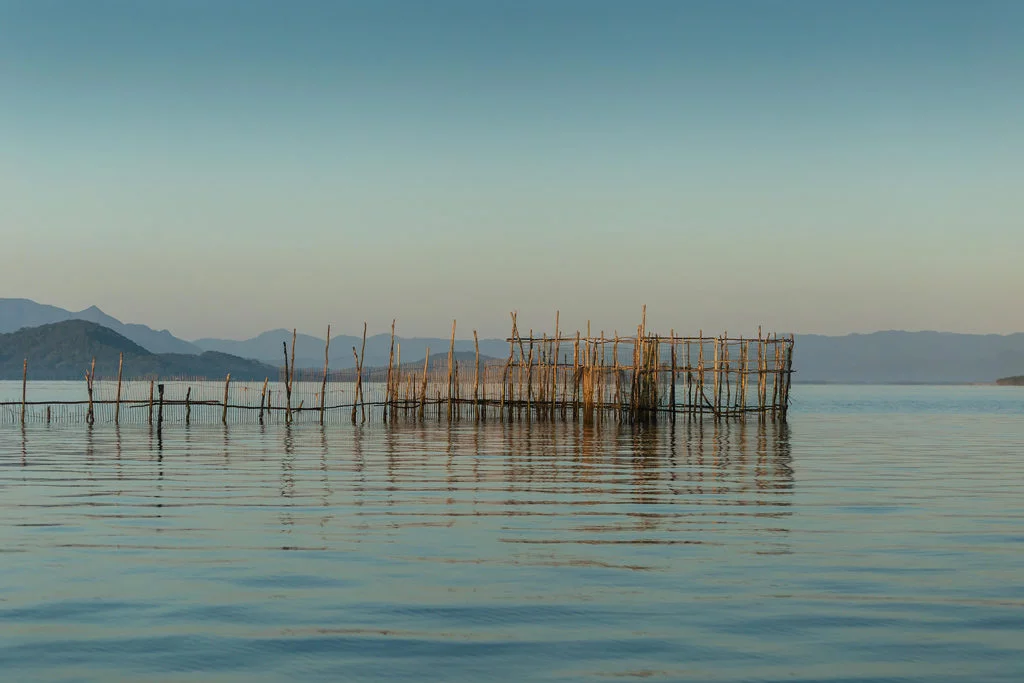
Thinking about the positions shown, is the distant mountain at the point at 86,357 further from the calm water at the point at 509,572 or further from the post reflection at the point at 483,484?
the calm water at the point at 509,572

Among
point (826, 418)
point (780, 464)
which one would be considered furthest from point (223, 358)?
point (780, 464)

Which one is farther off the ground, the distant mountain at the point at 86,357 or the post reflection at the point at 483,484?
the distant mountain at the point at 86,357

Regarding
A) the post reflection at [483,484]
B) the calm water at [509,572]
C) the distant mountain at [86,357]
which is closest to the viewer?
the calm water at [509,572]

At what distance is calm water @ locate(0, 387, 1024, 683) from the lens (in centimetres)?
670

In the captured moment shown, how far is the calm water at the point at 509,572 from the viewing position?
6.70m

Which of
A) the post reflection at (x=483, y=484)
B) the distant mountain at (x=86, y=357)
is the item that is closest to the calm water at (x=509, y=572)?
the post reflection at (x=483, y=484)

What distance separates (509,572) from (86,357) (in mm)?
175210

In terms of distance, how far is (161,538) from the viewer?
10.8 meters

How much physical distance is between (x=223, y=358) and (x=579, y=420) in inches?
6117

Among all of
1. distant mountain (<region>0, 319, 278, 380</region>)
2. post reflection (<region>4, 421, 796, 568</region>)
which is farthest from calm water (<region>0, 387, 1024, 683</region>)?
Answer: distant mountain (<region>0, 319, 278, 380</region>)

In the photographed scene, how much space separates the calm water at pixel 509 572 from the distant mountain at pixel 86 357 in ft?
485

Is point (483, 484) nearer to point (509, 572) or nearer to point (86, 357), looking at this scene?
point (509, 572)

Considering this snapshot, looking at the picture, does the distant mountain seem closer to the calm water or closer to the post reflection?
the post reflection

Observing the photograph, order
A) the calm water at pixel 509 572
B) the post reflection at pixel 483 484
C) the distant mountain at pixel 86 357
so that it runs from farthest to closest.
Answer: the distant mountain at pixel 86 357 < the post reflection at pixel 483 484 < the calm water at pixel 509 572
